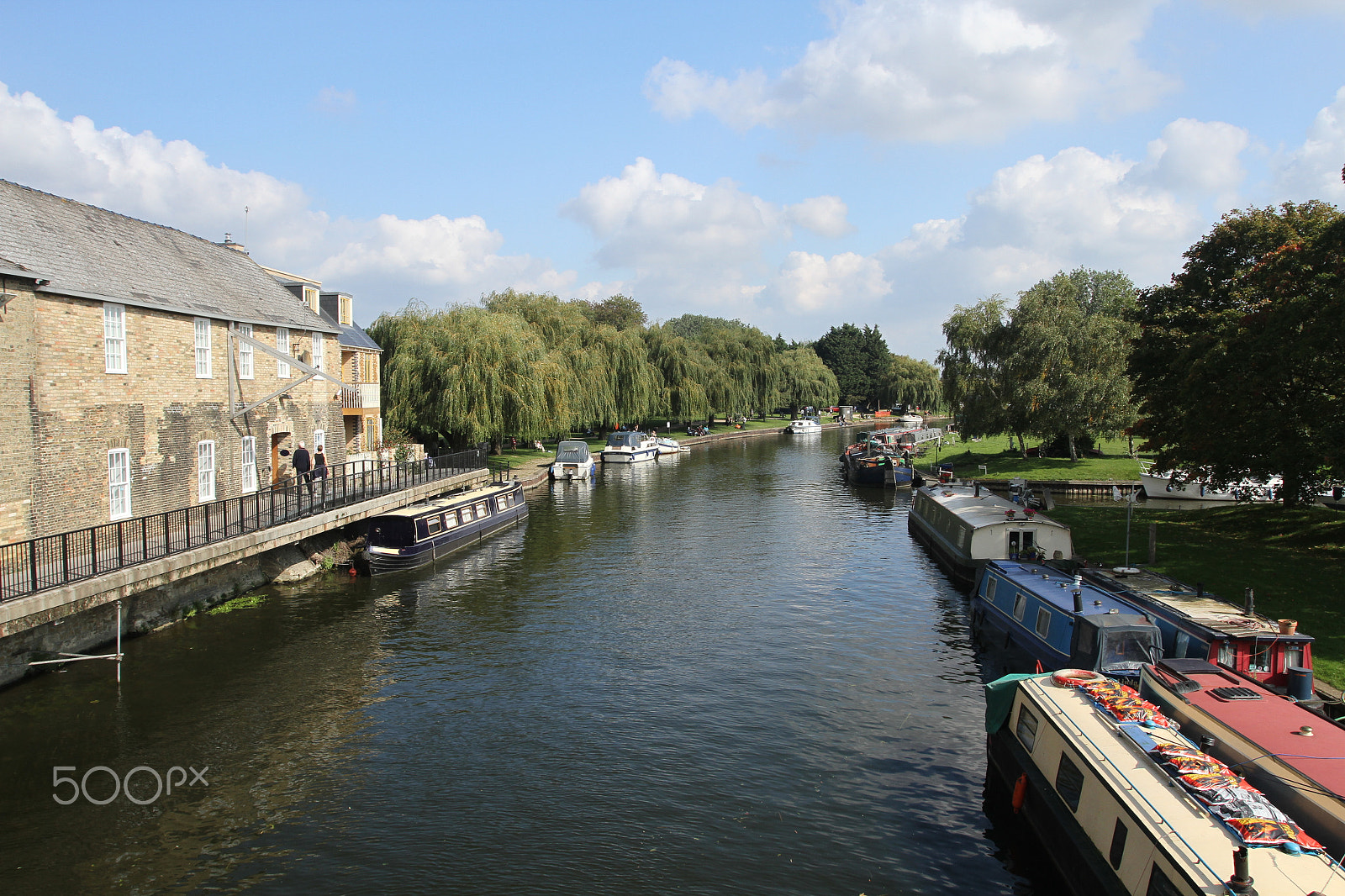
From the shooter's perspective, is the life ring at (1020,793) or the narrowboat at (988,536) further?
the narrowboat at (988,536)

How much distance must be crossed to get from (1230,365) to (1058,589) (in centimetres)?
1202

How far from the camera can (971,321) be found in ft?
199

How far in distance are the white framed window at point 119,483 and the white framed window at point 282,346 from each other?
30.5ft

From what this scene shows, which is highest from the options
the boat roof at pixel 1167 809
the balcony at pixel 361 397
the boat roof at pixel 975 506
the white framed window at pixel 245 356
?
the white framed window at pixel 245 356

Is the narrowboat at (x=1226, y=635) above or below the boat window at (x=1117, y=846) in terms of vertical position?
above

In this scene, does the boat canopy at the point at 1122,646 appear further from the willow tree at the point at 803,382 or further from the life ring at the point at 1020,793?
the willow tree at the point at 803,382

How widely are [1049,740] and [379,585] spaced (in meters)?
23.4

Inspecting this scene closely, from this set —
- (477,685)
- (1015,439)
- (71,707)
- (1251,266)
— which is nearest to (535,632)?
(477,685)

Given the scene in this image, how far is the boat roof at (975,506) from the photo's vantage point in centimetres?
2911

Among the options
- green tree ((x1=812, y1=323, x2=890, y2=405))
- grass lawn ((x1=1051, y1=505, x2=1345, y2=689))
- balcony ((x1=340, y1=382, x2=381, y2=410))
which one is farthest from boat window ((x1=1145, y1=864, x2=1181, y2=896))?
green tree ((x1=812, y1=323, x2=890, y2=405))

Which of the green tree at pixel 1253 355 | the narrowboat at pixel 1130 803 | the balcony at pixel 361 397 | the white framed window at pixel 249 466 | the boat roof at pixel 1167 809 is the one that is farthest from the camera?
the balcony at pixel 361 397

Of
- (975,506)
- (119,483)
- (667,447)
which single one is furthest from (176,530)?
(667,447)

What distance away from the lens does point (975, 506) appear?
32875 mm

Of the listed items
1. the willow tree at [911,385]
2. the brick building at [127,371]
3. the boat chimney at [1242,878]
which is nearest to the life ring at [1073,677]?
the boat chimney at [1242,878]
